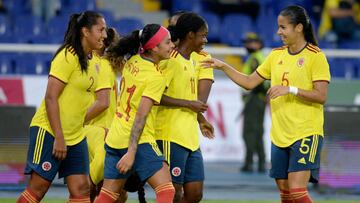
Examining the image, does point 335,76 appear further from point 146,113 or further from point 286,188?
point 146,113

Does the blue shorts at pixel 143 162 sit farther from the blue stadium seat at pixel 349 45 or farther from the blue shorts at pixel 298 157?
the blue stadium seat at pixel 349 45

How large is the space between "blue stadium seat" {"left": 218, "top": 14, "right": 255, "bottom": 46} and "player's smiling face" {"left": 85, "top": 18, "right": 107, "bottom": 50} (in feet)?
40.0

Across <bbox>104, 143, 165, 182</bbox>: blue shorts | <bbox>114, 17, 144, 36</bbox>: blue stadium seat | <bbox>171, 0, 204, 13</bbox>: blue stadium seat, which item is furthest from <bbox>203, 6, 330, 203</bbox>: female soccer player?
<bbox>171, 0, 204, 13</bbox>: blue stadium seat

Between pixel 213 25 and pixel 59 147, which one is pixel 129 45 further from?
pixel 213 25

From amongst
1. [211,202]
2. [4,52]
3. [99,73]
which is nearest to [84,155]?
[99,73]

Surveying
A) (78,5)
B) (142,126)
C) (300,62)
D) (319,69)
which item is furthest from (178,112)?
(78,5)

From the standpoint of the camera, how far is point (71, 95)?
9.05m

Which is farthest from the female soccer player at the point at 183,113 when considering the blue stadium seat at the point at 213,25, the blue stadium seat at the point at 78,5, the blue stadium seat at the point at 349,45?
the blue stadium seat at the point at 349,45

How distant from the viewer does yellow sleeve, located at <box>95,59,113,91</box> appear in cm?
1002

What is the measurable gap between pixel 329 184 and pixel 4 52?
6.50 meters

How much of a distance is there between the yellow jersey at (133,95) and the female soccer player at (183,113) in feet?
1.34

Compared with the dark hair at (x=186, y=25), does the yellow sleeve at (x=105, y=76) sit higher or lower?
lower

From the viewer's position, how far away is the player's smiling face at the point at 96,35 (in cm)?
917

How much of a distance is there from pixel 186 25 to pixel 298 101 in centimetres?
130
